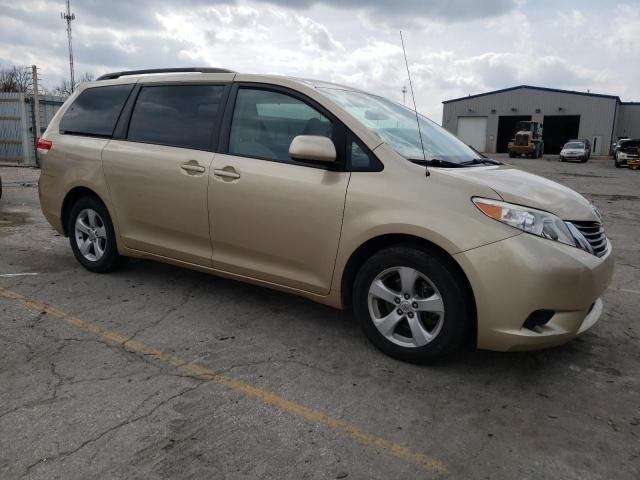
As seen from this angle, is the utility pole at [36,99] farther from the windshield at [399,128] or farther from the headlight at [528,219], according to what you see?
the headlight at [528,219]

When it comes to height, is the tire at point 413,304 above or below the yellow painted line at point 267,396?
above

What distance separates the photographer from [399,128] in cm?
392

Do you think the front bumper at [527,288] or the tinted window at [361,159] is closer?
the front bumper at [527,288]

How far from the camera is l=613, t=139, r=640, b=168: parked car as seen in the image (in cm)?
3003

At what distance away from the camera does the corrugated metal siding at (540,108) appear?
1891 inches

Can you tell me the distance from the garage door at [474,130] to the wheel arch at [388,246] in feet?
170

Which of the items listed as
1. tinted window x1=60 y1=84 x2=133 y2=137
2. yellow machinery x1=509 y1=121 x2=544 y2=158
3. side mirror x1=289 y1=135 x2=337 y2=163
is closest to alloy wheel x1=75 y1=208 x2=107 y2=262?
tinted window x1=60 y1=84 x2=133 y2=137

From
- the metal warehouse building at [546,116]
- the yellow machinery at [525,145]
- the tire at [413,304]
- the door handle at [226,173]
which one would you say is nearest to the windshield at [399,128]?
the tire at [413,304]

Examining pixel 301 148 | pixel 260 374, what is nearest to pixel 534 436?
pixel 260 374

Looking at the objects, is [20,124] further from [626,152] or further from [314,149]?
[626,152]

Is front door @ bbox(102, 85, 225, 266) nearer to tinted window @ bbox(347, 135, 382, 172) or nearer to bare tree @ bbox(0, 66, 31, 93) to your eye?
tinted window @ bbox(347, 135, 382, 172)

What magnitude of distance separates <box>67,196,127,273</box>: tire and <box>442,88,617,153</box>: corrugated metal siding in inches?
1781

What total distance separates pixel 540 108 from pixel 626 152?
21124 millimetres

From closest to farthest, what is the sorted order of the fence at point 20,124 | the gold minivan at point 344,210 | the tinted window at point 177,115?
the gold minivan at point 344,210, the tinted window at point 177,115, the fence at point 20,124
